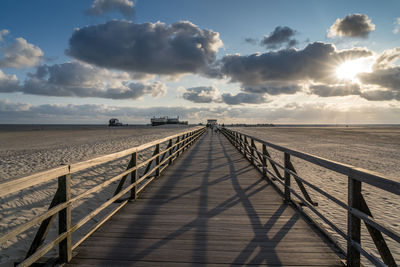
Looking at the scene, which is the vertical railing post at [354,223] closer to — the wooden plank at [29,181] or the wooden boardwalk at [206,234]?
the wooden boardwalk at [206,234]

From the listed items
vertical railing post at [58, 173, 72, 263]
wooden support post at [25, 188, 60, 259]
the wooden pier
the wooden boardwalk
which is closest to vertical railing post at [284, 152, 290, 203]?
the wooden pier

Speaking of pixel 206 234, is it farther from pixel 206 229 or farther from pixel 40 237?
pixel 40 237

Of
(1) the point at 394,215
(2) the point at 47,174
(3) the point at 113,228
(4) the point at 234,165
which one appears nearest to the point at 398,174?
(1) the point at 394,215

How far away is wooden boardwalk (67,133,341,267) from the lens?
255 cm

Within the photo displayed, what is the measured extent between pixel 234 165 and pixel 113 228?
219 inches

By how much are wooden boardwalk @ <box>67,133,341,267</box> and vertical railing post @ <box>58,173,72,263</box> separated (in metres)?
0.11

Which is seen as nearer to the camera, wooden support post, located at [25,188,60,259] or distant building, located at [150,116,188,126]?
wooden support post, located at [25,188,60,259]

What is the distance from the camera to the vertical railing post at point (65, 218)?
2305 mm

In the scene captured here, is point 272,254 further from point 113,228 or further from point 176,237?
point 113,228

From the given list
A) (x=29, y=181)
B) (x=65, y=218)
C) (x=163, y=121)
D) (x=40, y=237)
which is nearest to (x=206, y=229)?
(x=65, y=218)

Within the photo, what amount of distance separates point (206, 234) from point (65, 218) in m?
1.69

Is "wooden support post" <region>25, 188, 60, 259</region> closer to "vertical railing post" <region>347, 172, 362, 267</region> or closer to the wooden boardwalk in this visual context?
the wooden boardwalk

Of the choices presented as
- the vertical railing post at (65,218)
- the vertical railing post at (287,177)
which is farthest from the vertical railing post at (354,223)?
the vertical railing post at (65,218)

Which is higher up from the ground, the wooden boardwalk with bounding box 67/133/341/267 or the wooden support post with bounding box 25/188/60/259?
the wooden support post with bounding box 25/188/60/259
